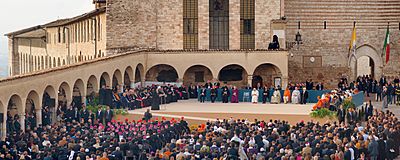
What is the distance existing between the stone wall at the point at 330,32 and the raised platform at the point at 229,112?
13075mm

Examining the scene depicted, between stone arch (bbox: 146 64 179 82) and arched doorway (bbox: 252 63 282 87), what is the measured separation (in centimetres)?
472

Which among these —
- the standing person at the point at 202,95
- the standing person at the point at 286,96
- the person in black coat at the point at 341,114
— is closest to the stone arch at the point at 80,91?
the standing person at the point at 202,95

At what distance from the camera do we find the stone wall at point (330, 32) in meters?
61.6

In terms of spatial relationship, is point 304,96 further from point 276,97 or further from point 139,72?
point 139,72

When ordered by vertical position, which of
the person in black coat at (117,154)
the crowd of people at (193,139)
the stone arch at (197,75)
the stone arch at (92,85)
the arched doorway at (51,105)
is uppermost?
the stone arch at (197,75)

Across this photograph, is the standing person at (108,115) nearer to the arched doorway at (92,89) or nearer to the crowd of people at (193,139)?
the crowd of people at (193,139)

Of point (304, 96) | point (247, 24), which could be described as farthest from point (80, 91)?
point (247, 24)

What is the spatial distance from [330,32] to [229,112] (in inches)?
739

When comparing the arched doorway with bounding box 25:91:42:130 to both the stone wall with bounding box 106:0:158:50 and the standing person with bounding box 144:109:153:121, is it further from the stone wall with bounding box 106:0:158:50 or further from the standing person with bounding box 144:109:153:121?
the stone wall with bounding box 106:0:158:50

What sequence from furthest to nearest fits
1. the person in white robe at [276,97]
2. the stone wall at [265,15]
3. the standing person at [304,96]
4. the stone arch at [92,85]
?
the stone wall at [265,15]
the person in white robe at [276,97]
the standing person at [304,96]
the stone arch at [92,85]

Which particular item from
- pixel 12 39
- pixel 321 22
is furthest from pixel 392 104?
pixel 12 39

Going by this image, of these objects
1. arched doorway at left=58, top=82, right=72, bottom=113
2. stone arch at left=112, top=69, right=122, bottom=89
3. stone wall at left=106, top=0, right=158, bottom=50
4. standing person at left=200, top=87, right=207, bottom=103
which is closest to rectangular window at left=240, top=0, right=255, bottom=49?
stone wall at left=106, top=0, right=158, bottom=50

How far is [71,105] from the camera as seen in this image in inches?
1713

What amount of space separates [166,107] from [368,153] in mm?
17199
